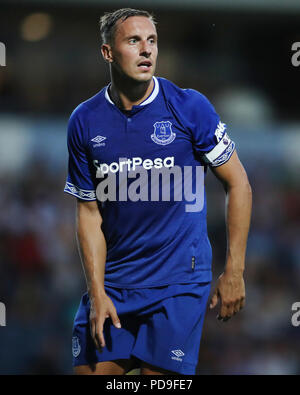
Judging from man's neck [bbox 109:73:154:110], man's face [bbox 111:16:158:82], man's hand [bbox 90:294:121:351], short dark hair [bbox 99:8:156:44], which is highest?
short dark hair [bbox 99:8:156:44]

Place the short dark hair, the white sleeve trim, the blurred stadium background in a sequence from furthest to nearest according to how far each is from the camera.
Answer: the blurred stadium background → the white sleeve trim → the short dark hair

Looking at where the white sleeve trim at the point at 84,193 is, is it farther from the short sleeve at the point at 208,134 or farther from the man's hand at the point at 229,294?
the man's hand at the point at 229,294

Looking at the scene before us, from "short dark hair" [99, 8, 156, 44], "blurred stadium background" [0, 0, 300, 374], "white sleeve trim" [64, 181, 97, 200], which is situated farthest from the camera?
"blurred stadium background" [0, 0, 300, 374]

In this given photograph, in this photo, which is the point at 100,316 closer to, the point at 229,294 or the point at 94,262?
the point at 94,262

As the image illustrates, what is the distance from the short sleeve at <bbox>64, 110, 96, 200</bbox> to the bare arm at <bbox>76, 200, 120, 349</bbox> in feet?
0.22

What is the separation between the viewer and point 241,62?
1102 centimetres

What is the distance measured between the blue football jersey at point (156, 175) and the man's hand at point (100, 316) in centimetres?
13

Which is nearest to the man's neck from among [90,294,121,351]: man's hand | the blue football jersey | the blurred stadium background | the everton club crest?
the blue football jersey

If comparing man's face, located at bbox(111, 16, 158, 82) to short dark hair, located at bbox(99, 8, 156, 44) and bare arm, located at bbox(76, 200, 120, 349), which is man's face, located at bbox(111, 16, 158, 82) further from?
bare arm, located at bbox(76, 200, 120, 349)

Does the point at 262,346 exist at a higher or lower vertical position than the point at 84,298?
lower

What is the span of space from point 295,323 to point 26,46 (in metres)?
5.81

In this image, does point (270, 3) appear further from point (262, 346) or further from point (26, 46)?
point (262, 346)

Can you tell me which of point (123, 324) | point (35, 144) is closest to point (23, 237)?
point (35, 144)

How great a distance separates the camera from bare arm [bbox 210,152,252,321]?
3.67 m
